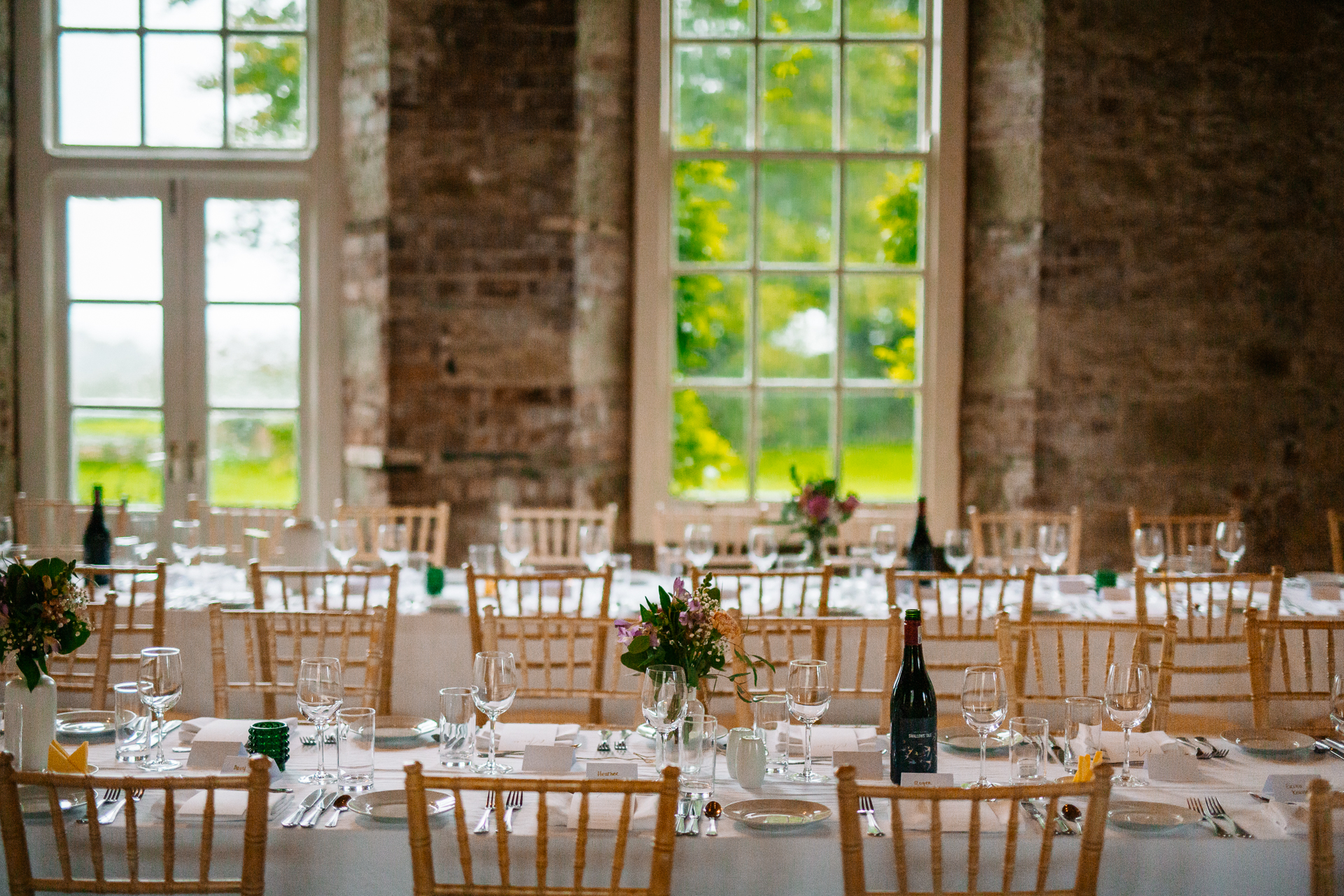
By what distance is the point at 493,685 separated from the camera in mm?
2543

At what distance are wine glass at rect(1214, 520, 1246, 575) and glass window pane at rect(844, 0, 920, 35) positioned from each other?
2848 mm

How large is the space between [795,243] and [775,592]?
2094 millimetres

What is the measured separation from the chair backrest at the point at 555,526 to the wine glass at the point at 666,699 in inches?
104

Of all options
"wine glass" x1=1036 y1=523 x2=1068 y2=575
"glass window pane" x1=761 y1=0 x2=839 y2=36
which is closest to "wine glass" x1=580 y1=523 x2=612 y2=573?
"wine glass" x1=1036 y1=523 x2=1068 y2=575

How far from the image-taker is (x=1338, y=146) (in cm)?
603

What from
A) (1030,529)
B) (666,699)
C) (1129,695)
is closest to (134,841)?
(666,699)

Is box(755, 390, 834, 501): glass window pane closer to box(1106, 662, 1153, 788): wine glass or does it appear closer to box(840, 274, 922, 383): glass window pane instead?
box(840, 274, 922, 383): glass window pane

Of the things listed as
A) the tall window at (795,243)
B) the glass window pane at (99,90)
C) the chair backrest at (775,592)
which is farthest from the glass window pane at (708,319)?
the glass window pane at (99,90)

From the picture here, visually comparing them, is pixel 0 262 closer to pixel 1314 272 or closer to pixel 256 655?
pixel 256 655

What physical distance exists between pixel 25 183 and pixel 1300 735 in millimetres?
5924

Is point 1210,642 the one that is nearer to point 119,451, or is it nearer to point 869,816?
point 869,816

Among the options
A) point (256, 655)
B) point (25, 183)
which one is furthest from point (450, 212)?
point (256, 655)

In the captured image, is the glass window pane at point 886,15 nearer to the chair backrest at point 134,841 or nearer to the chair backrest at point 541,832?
the chair backrest at point 541,832

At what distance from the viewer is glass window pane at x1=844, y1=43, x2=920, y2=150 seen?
6266 mm
